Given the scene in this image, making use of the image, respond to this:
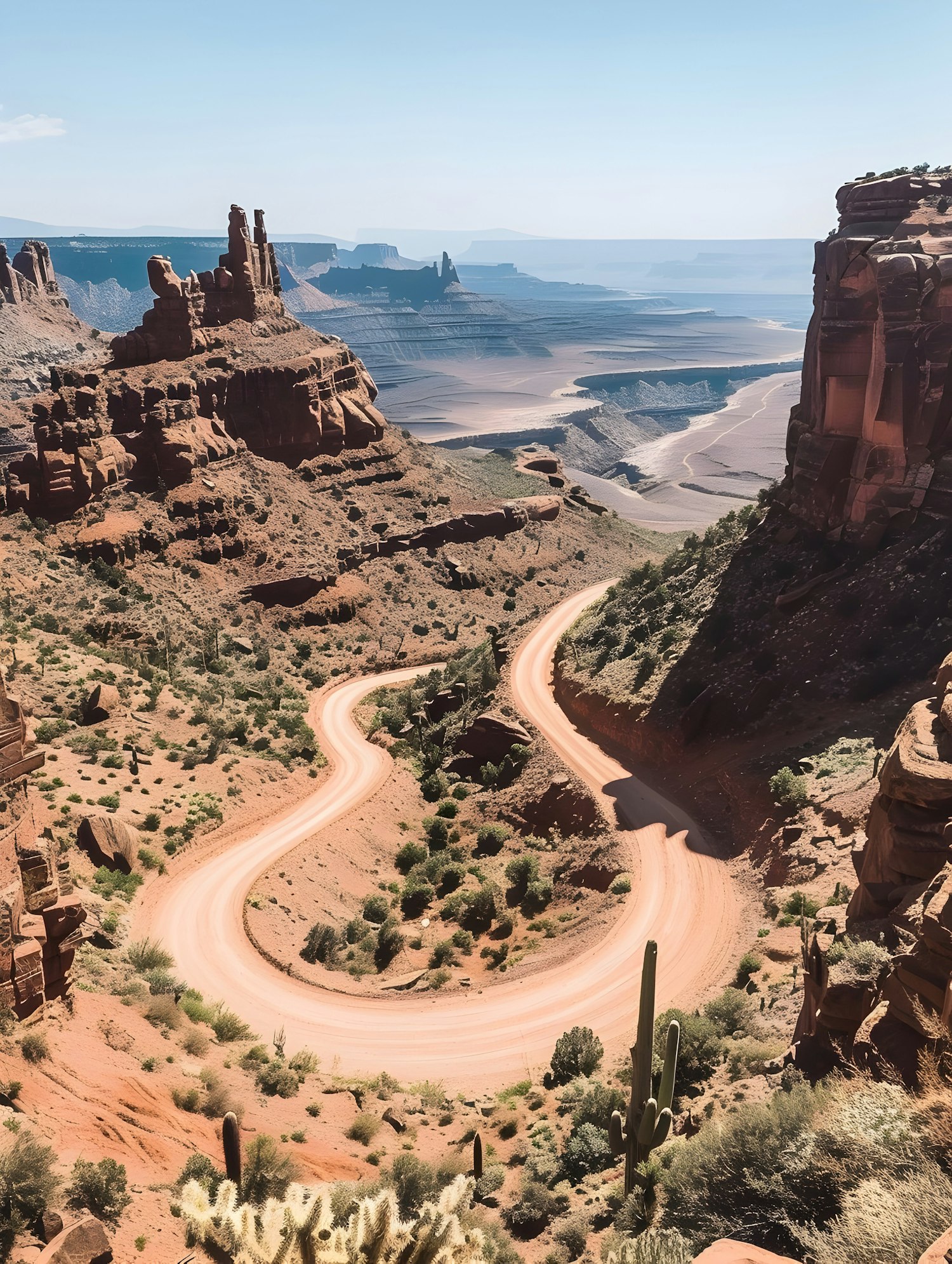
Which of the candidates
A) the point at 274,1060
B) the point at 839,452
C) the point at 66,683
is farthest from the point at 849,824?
the point at 66,683

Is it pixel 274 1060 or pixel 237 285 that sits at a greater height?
pixel 237 285

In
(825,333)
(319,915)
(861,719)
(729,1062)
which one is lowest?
(319,915)

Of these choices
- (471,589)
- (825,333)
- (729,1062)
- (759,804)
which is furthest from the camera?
(471,589)

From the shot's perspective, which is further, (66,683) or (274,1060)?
(66,683)

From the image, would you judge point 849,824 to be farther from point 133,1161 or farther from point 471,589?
point 471,589

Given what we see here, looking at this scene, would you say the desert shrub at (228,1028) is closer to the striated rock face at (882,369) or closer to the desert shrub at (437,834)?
the desert shrub at (437,834)

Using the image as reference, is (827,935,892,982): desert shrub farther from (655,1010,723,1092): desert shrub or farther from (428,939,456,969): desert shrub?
(428,939,456,969): desert shrub
